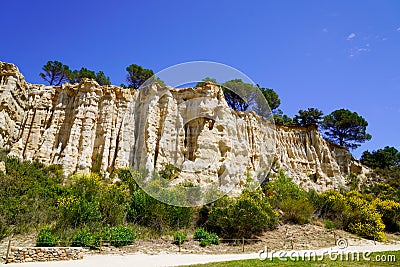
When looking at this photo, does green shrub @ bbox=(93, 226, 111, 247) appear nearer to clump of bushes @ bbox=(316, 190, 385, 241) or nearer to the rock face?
the rock face

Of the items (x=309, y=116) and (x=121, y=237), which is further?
(x=309, y=116)

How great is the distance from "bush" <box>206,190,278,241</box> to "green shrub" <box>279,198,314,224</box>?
313cm

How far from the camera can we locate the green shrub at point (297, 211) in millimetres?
17547

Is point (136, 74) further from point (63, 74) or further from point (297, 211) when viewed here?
point (297, 211)

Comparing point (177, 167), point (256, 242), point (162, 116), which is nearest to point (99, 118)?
point (162, 116)

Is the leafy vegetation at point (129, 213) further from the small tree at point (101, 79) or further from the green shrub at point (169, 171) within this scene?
the small tree at point (101, 79)

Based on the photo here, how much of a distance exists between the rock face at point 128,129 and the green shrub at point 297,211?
639 centimetres

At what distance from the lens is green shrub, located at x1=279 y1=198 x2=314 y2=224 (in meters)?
17.5

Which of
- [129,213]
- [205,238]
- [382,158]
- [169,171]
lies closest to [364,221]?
[205,238]

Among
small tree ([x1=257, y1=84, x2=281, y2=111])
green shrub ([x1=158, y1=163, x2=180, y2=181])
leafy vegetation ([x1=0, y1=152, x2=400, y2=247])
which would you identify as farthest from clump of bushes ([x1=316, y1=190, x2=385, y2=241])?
small tree ([x1=257, y1=84, x2=281, y2=111])

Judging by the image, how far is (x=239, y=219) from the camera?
1436 centimetres

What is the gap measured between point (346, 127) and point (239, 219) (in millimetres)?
30255

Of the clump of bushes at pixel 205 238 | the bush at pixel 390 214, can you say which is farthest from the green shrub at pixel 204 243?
the bush at pixel 390 214

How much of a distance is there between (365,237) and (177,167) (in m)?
13.5
